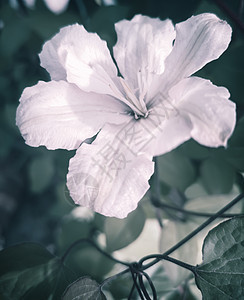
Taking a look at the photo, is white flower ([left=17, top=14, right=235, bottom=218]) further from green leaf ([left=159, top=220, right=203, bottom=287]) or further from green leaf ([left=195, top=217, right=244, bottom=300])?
green leaf ([left=159, top=220, right=203, bottom=287])

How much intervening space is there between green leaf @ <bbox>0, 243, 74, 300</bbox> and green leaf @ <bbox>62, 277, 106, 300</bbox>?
0.29 ft

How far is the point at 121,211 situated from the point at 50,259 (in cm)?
26

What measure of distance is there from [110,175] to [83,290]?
197 mm

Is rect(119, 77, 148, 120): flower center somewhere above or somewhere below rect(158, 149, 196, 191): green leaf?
above

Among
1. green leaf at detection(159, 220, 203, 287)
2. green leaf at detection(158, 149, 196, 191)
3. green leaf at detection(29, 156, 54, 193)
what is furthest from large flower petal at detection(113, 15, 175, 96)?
green leaf at detection(29, 156, 54, 193)

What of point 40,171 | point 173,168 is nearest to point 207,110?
point 173,168

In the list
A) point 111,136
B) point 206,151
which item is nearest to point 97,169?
point 111,136

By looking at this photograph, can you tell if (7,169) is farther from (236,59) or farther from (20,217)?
(236,59)

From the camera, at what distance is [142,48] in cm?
59

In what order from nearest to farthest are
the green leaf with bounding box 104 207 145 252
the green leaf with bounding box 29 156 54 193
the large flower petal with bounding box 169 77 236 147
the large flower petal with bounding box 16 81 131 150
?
the large flower petal with bounding box 169 77 236 147
the large flower petal with bounding box 16 81 131 150
the green leaf with bounding box 104 207 145 252
the green leaf with bounding box 29 156 54 193

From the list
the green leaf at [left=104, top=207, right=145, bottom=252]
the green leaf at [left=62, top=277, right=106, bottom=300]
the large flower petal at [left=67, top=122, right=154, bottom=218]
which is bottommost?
the green leaf at [left=104, top=207, right=145, bottom=252]

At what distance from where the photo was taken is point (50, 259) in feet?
2.19

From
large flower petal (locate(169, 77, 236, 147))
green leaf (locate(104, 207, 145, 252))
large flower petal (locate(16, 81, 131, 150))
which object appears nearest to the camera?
large flower petal (locate(169, 77, 236, 147))

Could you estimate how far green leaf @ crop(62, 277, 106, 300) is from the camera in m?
0.52
